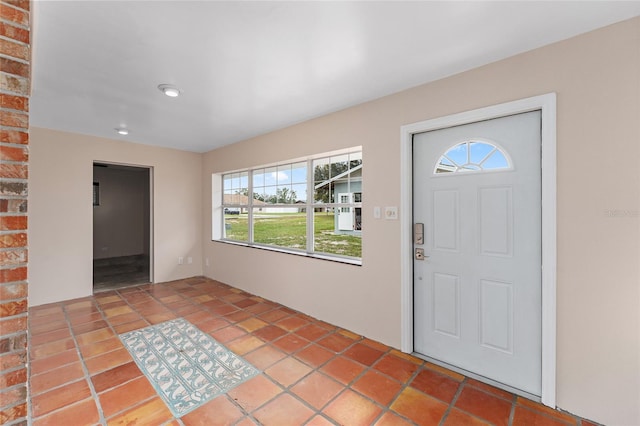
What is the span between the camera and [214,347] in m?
2.71

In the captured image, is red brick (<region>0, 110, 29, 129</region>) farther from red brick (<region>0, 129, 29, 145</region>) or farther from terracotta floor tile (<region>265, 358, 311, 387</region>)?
terracotta floor tile (<region>265, 358, 311, 387</region>)

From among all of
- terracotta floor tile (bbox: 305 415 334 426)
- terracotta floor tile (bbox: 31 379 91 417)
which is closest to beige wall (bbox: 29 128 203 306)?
terracotta floor tile (bbox: 31 379 91 417)

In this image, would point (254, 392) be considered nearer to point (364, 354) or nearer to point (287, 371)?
point (287, 371)

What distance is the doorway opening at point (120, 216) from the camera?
7102mm

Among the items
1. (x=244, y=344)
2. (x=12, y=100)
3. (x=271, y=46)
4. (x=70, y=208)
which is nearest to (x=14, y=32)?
(x=12, y=100)

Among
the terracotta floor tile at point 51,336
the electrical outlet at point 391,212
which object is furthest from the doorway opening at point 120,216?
the electrical outlet at point 391,212

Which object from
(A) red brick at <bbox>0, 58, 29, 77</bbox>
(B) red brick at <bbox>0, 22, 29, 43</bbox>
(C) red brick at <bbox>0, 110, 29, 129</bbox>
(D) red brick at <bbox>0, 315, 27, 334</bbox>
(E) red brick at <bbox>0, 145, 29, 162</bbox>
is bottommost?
(D) red brick at <bbox>0, 315, 27, 334</bbox>

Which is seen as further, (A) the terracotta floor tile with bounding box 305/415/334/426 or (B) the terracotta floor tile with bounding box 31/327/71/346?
(B) the terracotta floor tile with bounding box 31/327/71/346

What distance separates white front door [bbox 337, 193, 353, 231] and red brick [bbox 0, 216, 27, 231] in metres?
2.72

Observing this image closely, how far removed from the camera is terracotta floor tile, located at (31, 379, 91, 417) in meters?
1.88

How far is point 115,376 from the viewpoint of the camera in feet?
7.38

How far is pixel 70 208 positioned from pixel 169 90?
292 centimetres

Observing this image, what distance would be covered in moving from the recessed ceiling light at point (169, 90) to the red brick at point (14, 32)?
151cm

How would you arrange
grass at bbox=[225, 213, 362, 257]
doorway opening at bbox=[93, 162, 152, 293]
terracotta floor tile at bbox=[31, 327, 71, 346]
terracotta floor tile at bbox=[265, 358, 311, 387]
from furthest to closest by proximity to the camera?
doorway opening at bbox=[93, 162, 152, 293] < grass at bbox=[225, 213, 362, 257] < terracotta floor tile at bbox=[31, 327, 71, 346] < terracotta floor tile at bbox=[265, 358, 311, 387]
